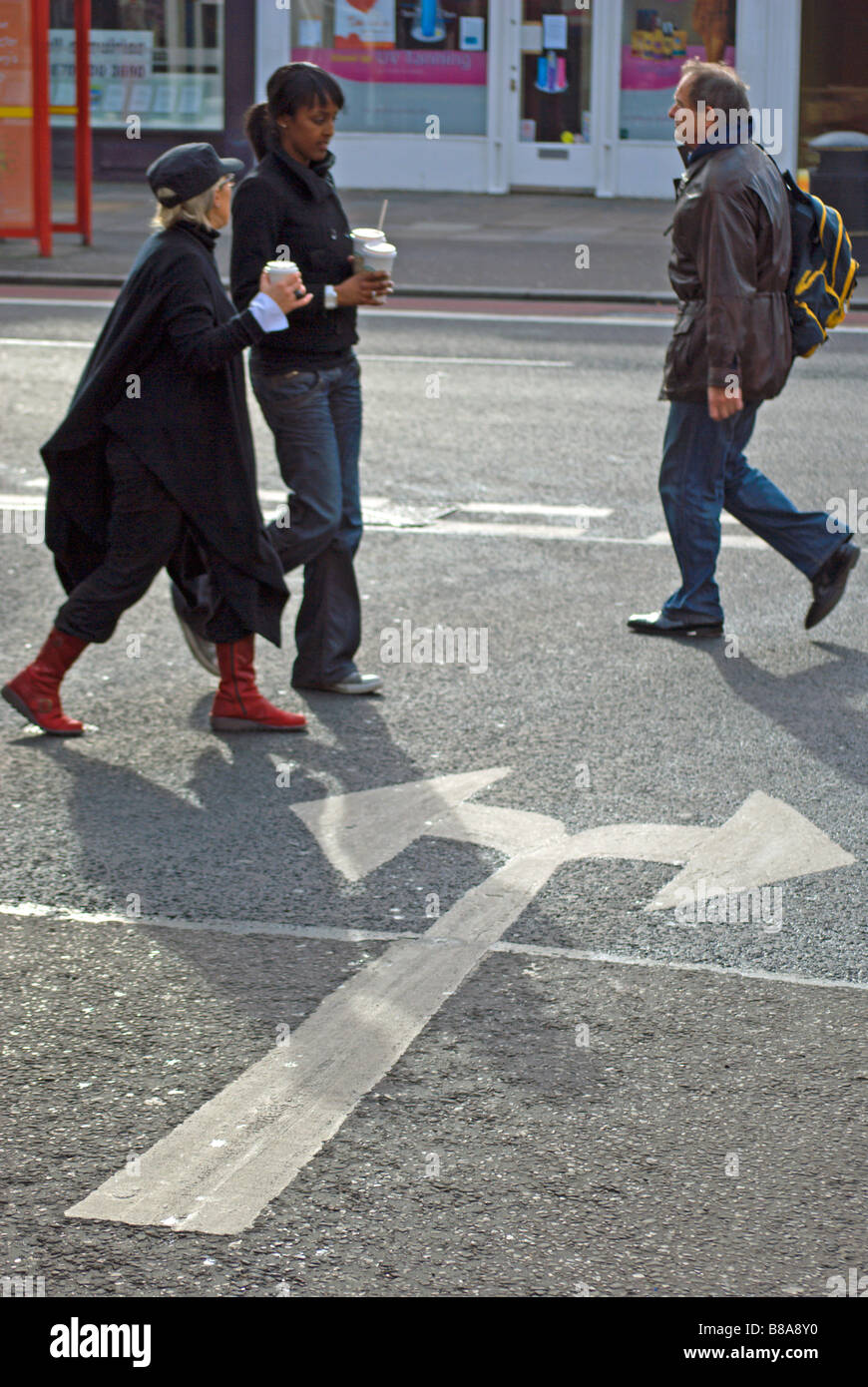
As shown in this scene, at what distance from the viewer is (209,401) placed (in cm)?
564

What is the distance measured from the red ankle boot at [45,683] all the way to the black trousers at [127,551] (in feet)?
0.16

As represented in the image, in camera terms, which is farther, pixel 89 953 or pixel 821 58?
pixel 821 58

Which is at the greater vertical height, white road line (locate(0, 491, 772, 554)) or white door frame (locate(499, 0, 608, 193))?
white door frame (locate(499, 0, 608, 193))

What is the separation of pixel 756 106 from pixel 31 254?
391 inches

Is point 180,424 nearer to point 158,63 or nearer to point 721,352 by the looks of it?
point 721,352

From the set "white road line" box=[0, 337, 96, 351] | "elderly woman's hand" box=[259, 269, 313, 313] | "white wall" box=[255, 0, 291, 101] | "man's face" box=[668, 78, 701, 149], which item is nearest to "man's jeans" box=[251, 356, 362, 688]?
"elderly woman's hand" box=[259, 269, 313, 313]

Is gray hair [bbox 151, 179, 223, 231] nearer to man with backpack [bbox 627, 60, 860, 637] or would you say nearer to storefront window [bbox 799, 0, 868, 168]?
man with backpack [bbox 627, 60, 860, 637]

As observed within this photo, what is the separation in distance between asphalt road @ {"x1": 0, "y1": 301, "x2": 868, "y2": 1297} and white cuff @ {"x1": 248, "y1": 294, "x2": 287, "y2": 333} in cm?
127

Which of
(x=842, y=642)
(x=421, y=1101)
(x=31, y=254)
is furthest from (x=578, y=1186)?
(x=31, y=254)

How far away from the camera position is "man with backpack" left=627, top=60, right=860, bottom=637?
647 centimetres

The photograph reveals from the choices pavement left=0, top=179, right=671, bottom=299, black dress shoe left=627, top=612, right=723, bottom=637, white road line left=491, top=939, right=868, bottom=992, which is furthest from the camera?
pavement left=0, top=179, right=671, bottom=299

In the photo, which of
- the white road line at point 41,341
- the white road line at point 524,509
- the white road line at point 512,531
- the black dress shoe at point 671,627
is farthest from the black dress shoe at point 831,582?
the white road line at point 41,341

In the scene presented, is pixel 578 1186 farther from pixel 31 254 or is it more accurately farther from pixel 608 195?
pixel 608 195

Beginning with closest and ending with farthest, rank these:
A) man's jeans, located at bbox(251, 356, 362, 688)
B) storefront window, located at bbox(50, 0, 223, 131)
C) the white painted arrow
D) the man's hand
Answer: the white painted arrow, man's jeans, located at bbox(251, 356, 362, 688), the man's hand, storefront window, located at bbox(50, 0, 223, 131)
